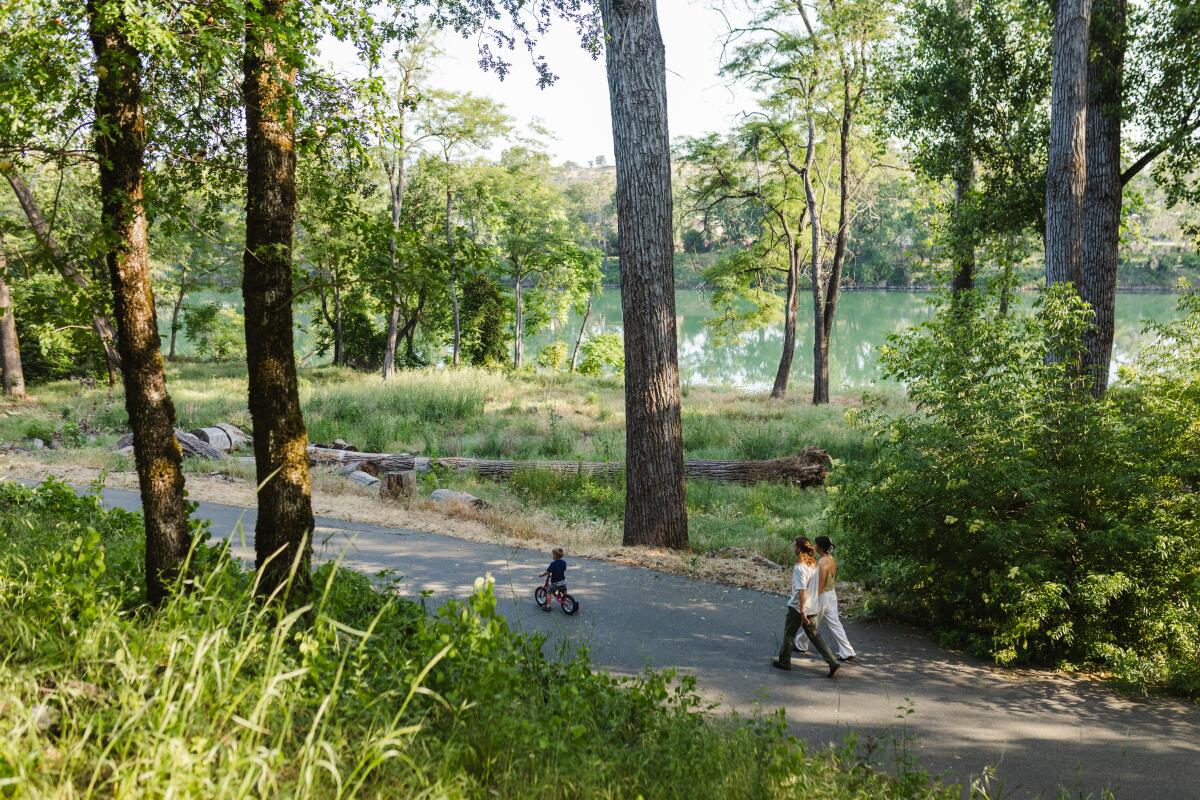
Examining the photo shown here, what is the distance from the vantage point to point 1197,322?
9.08 metres

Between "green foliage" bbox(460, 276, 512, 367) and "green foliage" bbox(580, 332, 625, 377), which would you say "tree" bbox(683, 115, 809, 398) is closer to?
"green foliage" bbox(460, 276, 512, 367)

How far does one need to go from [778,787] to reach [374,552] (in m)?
7.70

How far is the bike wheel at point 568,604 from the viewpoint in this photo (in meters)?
8.14

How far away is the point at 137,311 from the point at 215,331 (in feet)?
150

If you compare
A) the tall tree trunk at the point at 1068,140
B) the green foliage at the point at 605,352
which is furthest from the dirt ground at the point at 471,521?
the green foliage at the point at 605,352

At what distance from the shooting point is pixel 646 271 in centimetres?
1084

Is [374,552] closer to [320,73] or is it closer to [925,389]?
[320,73]

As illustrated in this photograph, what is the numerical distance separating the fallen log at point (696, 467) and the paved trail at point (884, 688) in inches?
264

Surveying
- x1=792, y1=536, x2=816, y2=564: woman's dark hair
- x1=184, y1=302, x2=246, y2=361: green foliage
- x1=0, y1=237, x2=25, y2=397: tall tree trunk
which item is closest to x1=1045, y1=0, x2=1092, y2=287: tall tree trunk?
x1=792, y1=536, x2=816, y2=564: woman's dark hair

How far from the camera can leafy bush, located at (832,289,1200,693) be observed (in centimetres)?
730

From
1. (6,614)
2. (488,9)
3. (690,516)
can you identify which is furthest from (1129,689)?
(488,9)

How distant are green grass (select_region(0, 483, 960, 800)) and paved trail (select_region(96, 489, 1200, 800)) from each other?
81 centimetres

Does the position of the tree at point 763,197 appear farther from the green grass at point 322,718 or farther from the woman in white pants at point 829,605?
the green grass at point 322,718

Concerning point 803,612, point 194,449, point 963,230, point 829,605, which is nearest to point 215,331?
point 194,449
